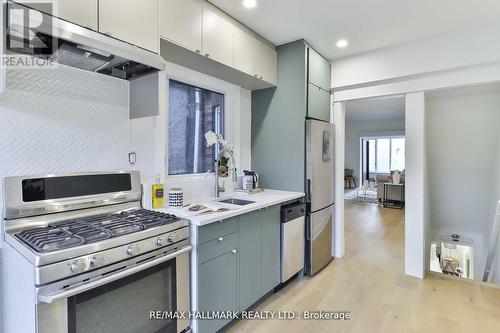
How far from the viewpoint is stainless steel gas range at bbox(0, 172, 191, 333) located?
3.52 ft

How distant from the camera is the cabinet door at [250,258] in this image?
6.72ft

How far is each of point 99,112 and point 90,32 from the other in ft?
1.98

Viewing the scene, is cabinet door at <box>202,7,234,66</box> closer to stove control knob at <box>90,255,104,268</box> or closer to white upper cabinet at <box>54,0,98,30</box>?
white upper cabinet at <box>54,0,98,30</box>

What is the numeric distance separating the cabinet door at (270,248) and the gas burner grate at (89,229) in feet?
3.10

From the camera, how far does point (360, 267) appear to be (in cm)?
312

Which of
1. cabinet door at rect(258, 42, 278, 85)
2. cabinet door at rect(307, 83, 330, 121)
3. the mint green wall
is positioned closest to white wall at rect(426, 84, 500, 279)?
cabinet door at rect(307, 83, 330, 121)

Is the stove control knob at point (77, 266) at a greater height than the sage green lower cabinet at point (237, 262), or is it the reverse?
the stove control knob at point (77, 266)

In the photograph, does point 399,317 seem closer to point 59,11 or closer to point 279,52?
point 279,52

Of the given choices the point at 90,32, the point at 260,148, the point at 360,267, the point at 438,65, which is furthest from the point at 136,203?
the point at 438,65

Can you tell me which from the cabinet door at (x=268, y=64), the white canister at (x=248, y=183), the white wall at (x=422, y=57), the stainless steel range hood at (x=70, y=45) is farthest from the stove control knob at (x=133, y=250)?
the white wall at (x=422, y=57)

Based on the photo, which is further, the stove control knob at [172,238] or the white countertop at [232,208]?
the white countertop at [232,208]

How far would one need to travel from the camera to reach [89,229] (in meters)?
1.38

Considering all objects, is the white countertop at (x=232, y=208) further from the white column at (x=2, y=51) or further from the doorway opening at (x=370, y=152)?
the doorway opening at (x=370, y=152)

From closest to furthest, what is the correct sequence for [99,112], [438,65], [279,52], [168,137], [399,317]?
1. [99,112]
2. [399,317]
3. [168,137]
4. [438,65]
5. [279,52]
